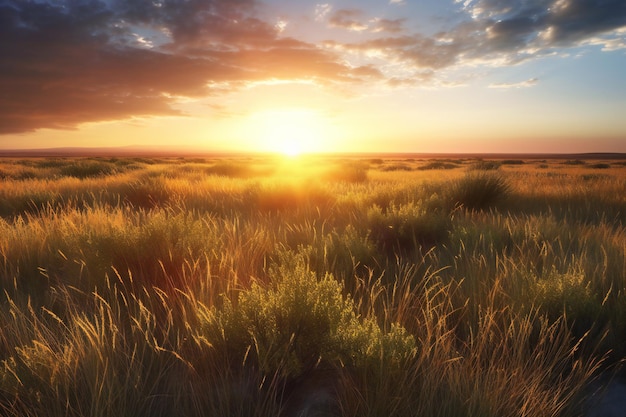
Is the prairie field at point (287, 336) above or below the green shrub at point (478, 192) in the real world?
below

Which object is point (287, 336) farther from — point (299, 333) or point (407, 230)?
point (407, 230)

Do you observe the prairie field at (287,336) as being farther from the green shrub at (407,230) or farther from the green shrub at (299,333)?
the green shrub at (407,230)

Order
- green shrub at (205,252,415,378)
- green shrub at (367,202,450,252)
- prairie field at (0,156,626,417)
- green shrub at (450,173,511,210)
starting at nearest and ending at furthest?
prairie field at (0,156,626,417) → green shrub at (205,252,415,378) → green shrub at (367,202,450,252) → green shrub at (450,173,511,210)

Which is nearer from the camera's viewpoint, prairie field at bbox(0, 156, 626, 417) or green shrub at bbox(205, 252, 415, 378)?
prairie field at bbox(0, 156, 626, 417)

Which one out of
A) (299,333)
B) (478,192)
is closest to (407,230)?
(299,333)

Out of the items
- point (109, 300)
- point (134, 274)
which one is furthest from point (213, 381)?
point (134, 274)

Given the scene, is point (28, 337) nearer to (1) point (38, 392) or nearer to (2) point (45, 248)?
(1) point (38, 392)

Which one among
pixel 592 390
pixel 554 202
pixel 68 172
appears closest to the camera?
pixel 592 390

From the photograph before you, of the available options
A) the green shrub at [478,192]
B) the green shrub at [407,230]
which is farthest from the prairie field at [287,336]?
the green shrub at [478,192]

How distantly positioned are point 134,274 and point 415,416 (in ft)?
7.03

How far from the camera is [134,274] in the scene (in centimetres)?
269

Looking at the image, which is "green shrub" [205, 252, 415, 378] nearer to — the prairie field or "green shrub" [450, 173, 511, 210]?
the prairie field

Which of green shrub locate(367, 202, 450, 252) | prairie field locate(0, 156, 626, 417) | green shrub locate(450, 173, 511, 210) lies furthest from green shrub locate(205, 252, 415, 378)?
green shrub locate(450, 173, 511, 210)

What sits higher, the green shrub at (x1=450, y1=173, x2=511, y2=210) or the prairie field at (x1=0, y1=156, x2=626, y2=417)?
the green shrub at (x1=450, y1=173, x2=511, y2=210)
